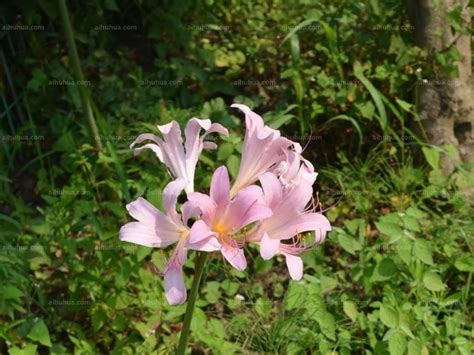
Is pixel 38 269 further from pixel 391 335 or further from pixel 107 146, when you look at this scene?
pixel 391 335

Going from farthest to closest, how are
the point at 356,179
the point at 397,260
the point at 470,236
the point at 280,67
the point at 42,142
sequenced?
the point at 280,67, the point at 42,142, the point at 356,179, the point at 470,236, the point at 397,260

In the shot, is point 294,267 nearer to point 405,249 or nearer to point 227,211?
point 227,211

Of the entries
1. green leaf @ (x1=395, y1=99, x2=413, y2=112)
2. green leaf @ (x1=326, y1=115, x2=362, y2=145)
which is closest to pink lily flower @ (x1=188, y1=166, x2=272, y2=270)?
green leaf @ (x1=326, y1=115, x2=362, y2=145)

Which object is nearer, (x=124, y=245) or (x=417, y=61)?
(x=124, y=245)

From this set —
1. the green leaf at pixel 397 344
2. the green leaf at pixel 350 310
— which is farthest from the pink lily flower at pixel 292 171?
the green leaf at pixel 350 310

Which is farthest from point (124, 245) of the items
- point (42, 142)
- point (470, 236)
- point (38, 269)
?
point (470, 236)

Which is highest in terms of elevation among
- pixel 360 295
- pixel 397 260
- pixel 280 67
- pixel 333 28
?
pixel 333 28

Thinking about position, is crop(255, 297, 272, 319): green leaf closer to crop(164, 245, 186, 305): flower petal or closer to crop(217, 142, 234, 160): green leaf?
crop(217, 142, 234, 160): green leaf

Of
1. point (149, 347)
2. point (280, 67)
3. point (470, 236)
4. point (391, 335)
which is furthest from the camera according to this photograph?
point (280, 67)

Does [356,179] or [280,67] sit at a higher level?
[280,67]
